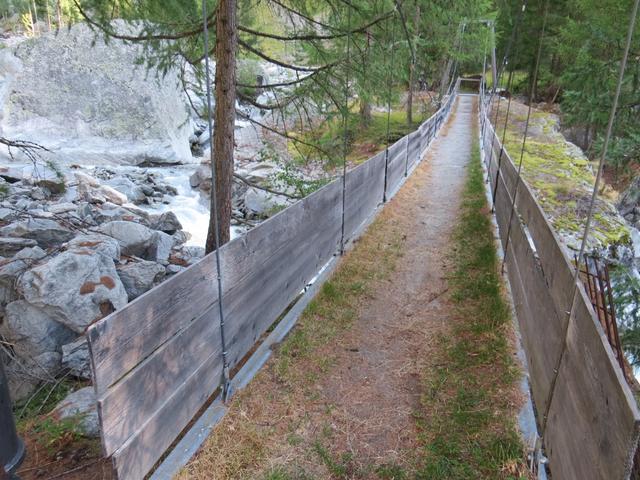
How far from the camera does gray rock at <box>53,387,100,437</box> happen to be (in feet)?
11.0

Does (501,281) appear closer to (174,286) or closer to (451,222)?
(451,222)

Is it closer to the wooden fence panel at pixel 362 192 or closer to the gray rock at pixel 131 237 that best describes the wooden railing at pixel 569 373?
the wooden fence panel at pixel 362 192

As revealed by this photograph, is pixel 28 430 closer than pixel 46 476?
No

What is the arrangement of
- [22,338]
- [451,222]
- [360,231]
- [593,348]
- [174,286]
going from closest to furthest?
[593,348], [174,286], [22,338], [360,231], [451,222]

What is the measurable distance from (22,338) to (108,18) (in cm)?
368

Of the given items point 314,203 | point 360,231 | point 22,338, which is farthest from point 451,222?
point 22,338

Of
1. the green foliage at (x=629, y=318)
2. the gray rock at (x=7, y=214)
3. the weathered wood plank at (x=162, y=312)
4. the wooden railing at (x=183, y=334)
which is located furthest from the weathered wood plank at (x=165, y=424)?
the gray rock at (x=7, y=214)

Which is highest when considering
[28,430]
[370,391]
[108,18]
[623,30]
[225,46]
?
[623,30]

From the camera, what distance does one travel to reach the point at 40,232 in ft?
19.9

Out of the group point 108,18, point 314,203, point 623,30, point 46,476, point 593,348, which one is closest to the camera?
point 593,348

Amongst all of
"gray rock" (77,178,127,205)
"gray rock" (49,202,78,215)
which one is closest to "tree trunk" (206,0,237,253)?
"gray rock" (49,202,78,215)

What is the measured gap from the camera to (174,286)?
2.63m

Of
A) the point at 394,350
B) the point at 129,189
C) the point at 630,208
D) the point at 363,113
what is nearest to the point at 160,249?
the point at 394,350

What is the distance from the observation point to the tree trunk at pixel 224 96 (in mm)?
4426
